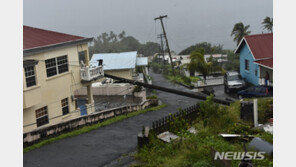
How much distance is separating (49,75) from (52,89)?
1105 mm

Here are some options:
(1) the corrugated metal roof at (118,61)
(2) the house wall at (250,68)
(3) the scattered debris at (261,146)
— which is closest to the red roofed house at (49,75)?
(1) the corrugated metal roof at (118,61)

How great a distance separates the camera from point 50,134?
15484 millimetres

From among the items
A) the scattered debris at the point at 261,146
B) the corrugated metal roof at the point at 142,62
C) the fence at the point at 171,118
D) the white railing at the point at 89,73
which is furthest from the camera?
the corrugated metal roof at the point at 142,62

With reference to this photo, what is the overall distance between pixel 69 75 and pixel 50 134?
29.2 feet

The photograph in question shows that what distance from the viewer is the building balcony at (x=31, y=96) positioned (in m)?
18.2

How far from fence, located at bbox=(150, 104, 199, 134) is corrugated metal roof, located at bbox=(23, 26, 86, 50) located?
37.8 ft

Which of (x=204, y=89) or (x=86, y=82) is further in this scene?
(x=204, y=89)

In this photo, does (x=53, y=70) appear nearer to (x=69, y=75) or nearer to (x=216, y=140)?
(x=69, y=75)

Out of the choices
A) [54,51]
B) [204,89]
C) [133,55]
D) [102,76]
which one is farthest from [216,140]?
[133,55]

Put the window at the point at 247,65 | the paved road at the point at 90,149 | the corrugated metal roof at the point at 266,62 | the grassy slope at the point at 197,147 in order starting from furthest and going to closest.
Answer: the window at the point at 247,65 < the corrugated metal roof at the point at 266,62 < the paved road at the point at 90,149 < the grassy slope at the point at 197,147

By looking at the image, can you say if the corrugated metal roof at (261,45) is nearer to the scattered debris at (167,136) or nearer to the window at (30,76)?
the window at (30,76)

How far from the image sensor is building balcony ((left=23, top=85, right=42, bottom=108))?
59.6ft

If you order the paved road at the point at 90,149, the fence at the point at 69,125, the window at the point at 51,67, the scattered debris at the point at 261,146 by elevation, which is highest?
the window at the point at 51,67

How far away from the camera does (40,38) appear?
2188 cm
